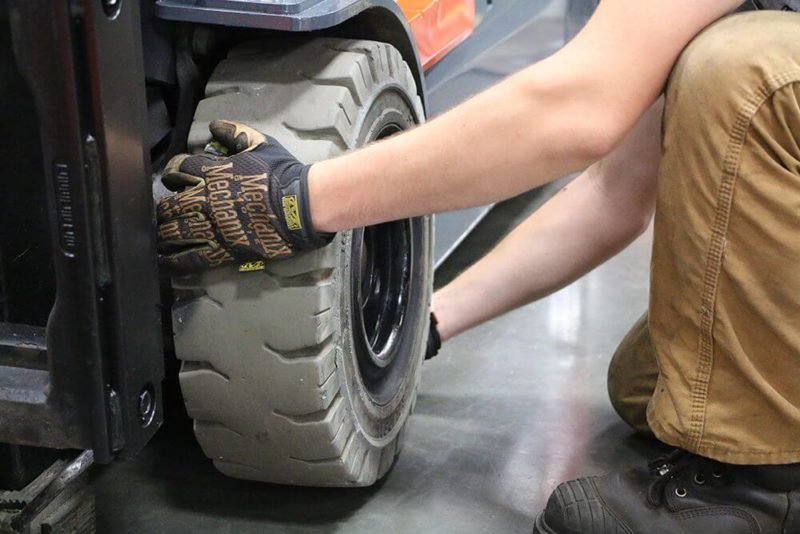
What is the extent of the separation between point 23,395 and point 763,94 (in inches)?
38.4

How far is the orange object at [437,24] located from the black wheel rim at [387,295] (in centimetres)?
32

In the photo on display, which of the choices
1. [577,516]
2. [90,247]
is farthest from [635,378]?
[90,247]

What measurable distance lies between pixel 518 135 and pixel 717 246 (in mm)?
324

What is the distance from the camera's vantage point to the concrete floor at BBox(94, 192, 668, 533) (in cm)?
164

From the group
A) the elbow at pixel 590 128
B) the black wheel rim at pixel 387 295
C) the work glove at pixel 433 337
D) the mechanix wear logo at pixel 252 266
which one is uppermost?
the elbow at pixel 590 128

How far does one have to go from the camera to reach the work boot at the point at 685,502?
1567 millimetres

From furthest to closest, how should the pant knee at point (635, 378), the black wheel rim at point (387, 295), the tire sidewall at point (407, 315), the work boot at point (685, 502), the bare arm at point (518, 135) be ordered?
the pant knee at point (635, 378) → the black wheel rim at point (387, 295) → the work boot at point (685, 502) → the tire sidewall at point (407, 315) → the bare arm at point (518, 135)

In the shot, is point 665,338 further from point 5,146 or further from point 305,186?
point 5,146

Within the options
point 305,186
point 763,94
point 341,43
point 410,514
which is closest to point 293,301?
point 305,186

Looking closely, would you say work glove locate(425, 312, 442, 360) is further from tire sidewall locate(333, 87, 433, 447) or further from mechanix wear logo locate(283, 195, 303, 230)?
mechanix wear logo locate(283, 195, 303, 230)

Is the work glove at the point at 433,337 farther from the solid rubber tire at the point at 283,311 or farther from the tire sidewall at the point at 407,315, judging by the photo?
the solid rubber tire at the point at 283,311

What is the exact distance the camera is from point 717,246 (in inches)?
56.4

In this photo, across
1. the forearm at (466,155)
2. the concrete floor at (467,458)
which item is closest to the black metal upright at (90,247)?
the forearm at (466,155)

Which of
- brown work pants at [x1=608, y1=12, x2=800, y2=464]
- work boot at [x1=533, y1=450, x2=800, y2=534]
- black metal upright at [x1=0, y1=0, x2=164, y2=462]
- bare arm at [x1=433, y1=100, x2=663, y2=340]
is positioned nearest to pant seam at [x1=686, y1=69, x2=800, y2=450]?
brown work pants at [x1=608, y1=12, x2=800, y2=464]
